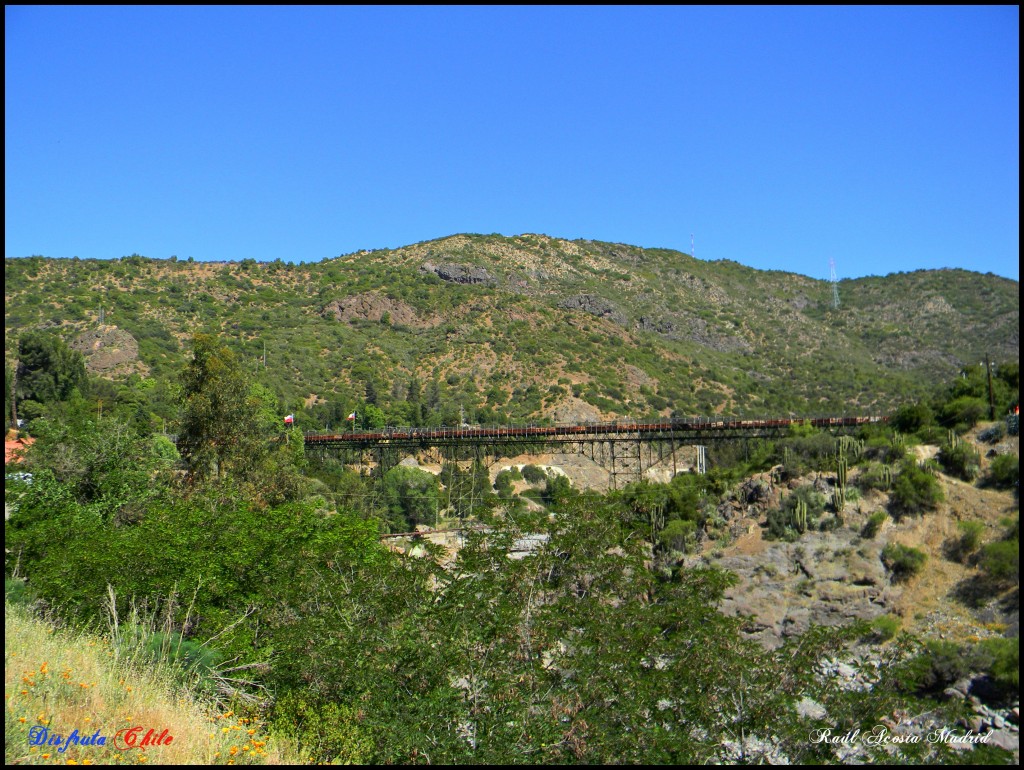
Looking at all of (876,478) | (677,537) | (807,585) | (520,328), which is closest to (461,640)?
(807,585)

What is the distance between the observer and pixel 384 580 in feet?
43.7

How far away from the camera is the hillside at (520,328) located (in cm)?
7669

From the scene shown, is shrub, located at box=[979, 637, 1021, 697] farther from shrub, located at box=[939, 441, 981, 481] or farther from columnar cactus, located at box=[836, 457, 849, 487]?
columnar cactus, located at box=[836, 457, 849, 487]

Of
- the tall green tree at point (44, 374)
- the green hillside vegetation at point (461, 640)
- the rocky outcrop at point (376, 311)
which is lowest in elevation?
the green hillside vegetation at point (461, 640)

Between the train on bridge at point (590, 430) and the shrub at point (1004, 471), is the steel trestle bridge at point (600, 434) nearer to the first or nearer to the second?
the train on bridge at point (590, 430)

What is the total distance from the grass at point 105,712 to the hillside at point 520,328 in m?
46.9

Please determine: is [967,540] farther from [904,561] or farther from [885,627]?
[885,627]

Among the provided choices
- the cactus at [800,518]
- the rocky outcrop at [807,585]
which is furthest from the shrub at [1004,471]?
the cactus at [800,518]

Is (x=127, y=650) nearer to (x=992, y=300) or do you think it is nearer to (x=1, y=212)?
(x=1, y=212)

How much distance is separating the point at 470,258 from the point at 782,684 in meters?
108

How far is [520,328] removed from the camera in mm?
93875

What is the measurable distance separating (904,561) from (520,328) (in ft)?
221

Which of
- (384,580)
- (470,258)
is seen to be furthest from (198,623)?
(470,258)

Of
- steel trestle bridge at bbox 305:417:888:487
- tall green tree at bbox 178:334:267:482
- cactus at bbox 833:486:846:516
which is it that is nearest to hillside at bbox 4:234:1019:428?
steel trestle bridge at bbox 305:417:888:487
